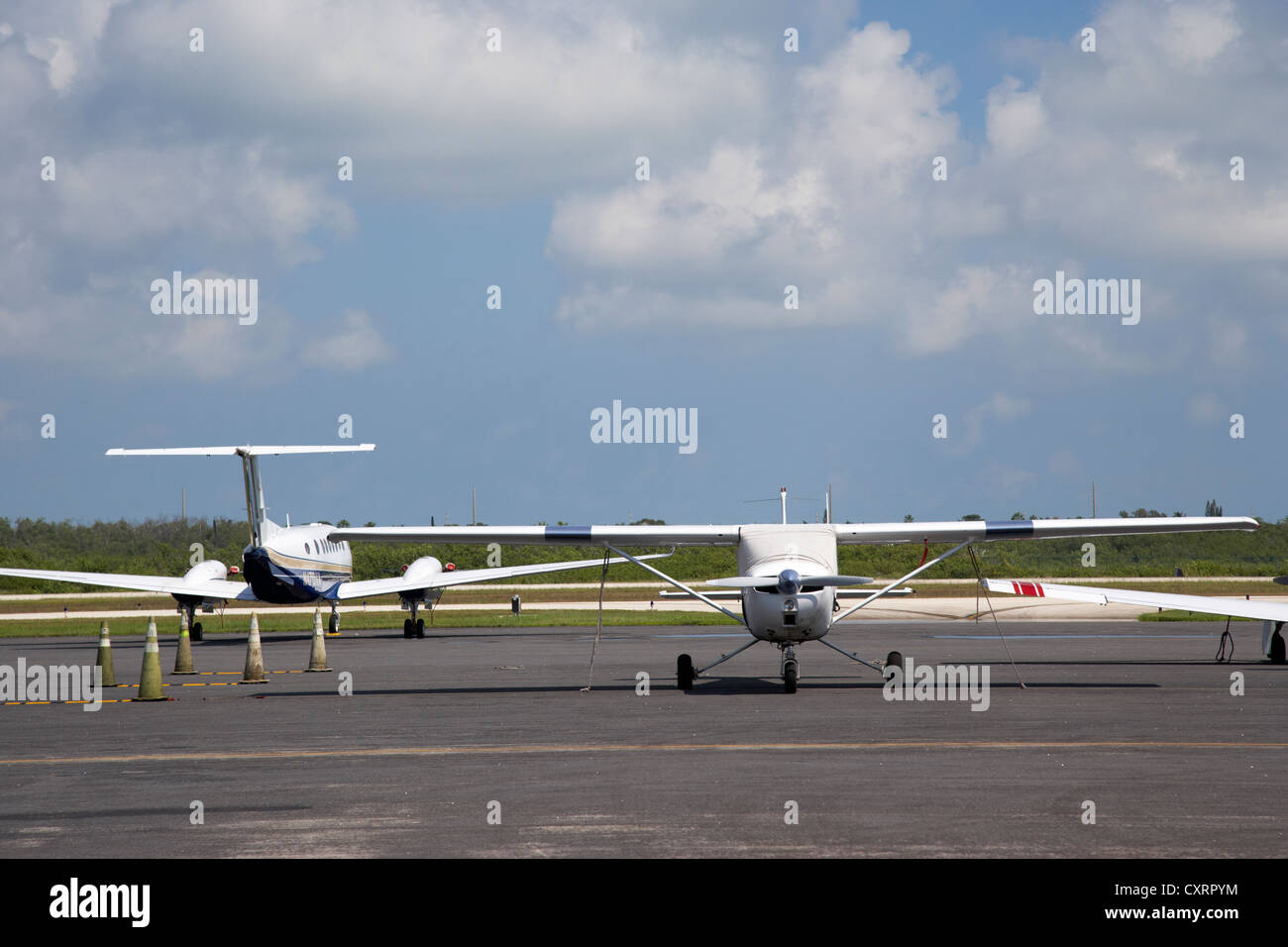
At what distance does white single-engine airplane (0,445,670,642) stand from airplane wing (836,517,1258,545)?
13076 millimetres

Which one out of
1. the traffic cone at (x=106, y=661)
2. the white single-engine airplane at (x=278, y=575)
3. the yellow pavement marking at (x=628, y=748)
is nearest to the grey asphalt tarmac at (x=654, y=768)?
the yellow pavement marking at (x=628, y=748)

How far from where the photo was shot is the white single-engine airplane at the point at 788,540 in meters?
20.0

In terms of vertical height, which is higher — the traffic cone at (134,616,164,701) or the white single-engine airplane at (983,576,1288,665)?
the white single-engine airplane at (983,576,1288,665)

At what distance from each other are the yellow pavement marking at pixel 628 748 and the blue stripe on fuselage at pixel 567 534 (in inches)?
326

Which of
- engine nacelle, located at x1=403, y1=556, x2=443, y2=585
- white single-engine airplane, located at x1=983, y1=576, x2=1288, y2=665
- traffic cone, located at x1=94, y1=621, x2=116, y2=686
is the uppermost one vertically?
engine nacelle, located at x1=403, y1=556, x2=443, y2=585

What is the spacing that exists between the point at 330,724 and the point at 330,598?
24.6 meters

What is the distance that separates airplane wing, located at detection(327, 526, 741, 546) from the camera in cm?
2205

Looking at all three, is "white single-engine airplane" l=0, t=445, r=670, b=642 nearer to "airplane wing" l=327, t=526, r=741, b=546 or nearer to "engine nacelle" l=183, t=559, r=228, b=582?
"engine nacelle" l=183, t=559, r=228, b=582

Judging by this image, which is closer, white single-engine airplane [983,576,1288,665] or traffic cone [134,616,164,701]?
traffic cone [134,616,164,701]

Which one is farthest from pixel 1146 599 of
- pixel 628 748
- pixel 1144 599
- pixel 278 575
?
pixel 278 575

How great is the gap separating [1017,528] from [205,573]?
2662cm

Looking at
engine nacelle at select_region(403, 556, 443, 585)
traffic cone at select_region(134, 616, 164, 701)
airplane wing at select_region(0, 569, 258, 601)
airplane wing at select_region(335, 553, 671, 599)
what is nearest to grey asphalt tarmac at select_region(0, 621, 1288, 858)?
traffic cone at select_region(134, 616, 164, 701)

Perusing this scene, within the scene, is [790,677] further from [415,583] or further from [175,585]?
[175,585]
